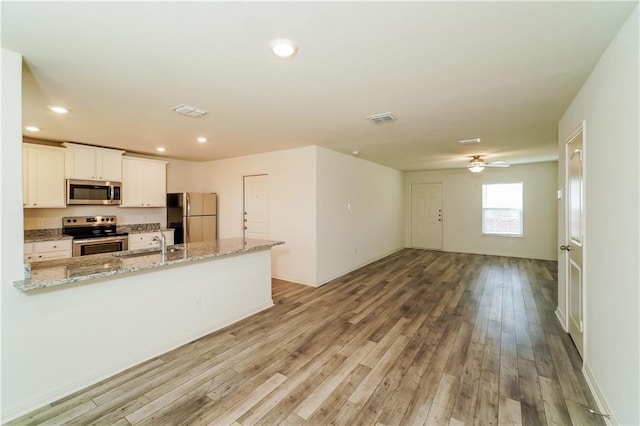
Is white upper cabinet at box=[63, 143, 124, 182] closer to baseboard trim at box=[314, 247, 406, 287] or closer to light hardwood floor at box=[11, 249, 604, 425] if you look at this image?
light hardwood floor at box=[11, 249, 604, 425]

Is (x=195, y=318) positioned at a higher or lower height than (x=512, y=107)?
lower

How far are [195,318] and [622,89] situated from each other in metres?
3.94

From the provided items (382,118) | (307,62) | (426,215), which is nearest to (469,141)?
(382,118)

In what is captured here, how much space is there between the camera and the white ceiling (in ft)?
4.90

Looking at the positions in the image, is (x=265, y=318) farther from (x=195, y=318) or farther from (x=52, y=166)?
(x=52, y=166)

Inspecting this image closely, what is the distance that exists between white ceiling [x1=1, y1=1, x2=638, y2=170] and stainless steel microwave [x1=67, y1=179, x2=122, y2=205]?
1.23 meters

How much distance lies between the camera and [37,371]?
6.42 feet

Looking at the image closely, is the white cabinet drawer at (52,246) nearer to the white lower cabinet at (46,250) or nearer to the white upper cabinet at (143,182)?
the white lower cabinet at (46,250)

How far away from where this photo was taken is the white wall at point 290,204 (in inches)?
190

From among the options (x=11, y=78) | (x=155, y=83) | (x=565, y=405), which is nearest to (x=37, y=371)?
(x=11, y=78)

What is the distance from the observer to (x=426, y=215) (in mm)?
8555

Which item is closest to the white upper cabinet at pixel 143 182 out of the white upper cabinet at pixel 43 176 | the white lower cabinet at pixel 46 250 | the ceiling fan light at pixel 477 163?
the white upper cabinet at pixel 43 176

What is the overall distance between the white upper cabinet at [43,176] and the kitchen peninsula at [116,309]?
8.36 feet

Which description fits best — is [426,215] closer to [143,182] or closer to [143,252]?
[143,182]
